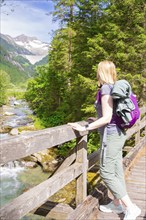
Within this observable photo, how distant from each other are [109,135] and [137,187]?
1947 mm

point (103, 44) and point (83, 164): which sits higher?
point (103, 44)

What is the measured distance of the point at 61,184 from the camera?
285 cm

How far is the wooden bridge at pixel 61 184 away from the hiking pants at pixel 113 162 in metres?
0.31

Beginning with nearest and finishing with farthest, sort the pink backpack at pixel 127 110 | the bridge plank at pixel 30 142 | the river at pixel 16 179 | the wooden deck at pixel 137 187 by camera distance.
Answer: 1. the bridge plank at pixel 30 142
2. the pink backpack at pixel 127 110
3. the wooden deck at pixel 137 187
4. the river at pixel 16 179

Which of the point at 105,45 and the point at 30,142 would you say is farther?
the point at 105,45

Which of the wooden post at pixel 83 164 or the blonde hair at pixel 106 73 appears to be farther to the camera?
the wooden post at pixel 83 164

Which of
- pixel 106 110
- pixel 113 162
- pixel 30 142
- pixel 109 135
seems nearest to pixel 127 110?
pixel 106 110

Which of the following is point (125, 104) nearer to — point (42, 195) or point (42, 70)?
point (42, 195)

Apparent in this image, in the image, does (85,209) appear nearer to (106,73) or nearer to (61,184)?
(61,184)

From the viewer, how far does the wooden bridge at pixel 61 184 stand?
196 centimetres

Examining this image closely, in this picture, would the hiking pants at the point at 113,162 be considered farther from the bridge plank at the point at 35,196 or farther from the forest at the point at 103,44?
the forest at the point at 103,44

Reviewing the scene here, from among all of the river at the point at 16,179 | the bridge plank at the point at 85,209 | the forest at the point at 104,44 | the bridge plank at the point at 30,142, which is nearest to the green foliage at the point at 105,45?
the forest at the point at 104,44

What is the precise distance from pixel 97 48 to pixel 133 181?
10790 millimetres

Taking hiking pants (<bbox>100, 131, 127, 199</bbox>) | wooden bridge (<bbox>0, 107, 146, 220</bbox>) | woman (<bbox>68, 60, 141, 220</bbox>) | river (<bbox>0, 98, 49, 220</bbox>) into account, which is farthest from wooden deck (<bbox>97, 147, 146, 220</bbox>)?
river (<bbox>0, 98, 49, 220</bbox>)
